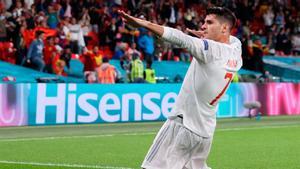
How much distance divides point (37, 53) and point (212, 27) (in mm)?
17683

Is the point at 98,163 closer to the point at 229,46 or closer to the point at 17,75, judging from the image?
the point at 229,46

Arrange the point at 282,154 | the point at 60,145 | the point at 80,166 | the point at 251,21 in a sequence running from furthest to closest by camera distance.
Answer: the point at 251,21
the point at 60,145
the point at 282,154
the point at 80,166

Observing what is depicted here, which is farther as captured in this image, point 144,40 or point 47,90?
point 144,40

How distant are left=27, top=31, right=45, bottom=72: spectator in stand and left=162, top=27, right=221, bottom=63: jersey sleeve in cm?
1739

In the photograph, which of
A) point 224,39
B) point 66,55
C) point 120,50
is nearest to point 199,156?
point 224,39

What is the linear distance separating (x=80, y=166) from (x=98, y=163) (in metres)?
0.61

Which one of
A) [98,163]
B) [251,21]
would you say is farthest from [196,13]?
[98,163]

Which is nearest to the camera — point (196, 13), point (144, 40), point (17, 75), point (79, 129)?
point (79, 129)

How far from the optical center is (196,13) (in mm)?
34000

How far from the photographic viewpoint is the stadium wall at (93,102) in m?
20.4

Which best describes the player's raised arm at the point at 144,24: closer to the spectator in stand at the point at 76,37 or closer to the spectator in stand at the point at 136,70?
the spectator in stand at the point at 136,70

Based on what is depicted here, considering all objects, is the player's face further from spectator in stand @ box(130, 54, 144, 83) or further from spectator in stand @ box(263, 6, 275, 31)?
spectator in stand @ box(263, 6, 275, 31)

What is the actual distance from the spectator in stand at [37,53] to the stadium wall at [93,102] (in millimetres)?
2781

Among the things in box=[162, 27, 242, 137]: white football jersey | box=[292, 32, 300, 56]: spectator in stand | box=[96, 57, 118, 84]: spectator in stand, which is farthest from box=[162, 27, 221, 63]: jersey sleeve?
box=[292, 32, 300, 56]: spectator in stand
